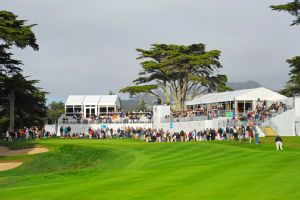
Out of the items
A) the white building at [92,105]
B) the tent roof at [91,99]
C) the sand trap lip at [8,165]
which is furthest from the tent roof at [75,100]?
the sand trap lip at [8,165]

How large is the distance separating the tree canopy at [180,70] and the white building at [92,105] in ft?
9.07

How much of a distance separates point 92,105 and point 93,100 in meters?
0.93

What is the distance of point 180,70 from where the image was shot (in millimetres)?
76688

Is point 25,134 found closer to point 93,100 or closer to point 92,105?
point 92,105

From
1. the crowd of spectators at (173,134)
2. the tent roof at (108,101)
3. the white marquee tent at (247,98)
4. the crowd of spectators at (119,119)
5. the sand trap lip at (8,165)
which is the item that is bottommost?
the sand trap lip at (8,165)

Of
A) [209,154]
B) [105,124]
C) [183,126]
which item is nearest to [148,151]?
[209,154]

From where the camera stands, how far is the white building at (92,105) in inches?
2953

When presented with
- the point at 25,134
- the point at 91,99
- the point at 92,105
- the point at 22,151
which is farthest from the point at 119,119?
the point at 22,151

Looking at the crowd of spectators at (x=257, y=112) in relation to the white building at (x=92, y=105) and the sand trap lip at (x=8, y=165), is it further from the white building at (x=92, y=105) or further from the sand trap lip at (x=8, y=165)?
the sand trap lip at (x=8, y=165)

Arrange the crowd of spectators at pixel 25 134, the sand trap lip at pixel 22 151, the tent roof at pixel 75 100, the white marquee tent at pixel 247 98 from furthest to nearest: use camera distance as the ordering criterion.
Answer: the tent roof at pixel 75 100 → the white marquee tent at pixel 247 98 → the crowd of spectators at pixel 25 134 → the sand trap lip at pixel 22 151

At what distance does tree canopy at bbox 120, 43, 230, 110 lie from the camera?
7550 centimetres

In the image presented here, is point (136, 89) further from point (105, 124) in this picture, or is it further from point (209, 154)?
point (209, 154)

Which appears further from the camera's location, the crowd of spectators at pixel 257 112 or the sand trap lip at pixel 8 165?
the crowd of spectators at pixel 257 112

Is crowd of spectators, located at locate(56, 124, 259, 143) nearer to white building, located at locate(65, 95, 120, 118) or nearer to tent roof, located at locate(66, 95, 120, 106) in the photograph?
white building, located at locate(65, 95, 120, 118)
